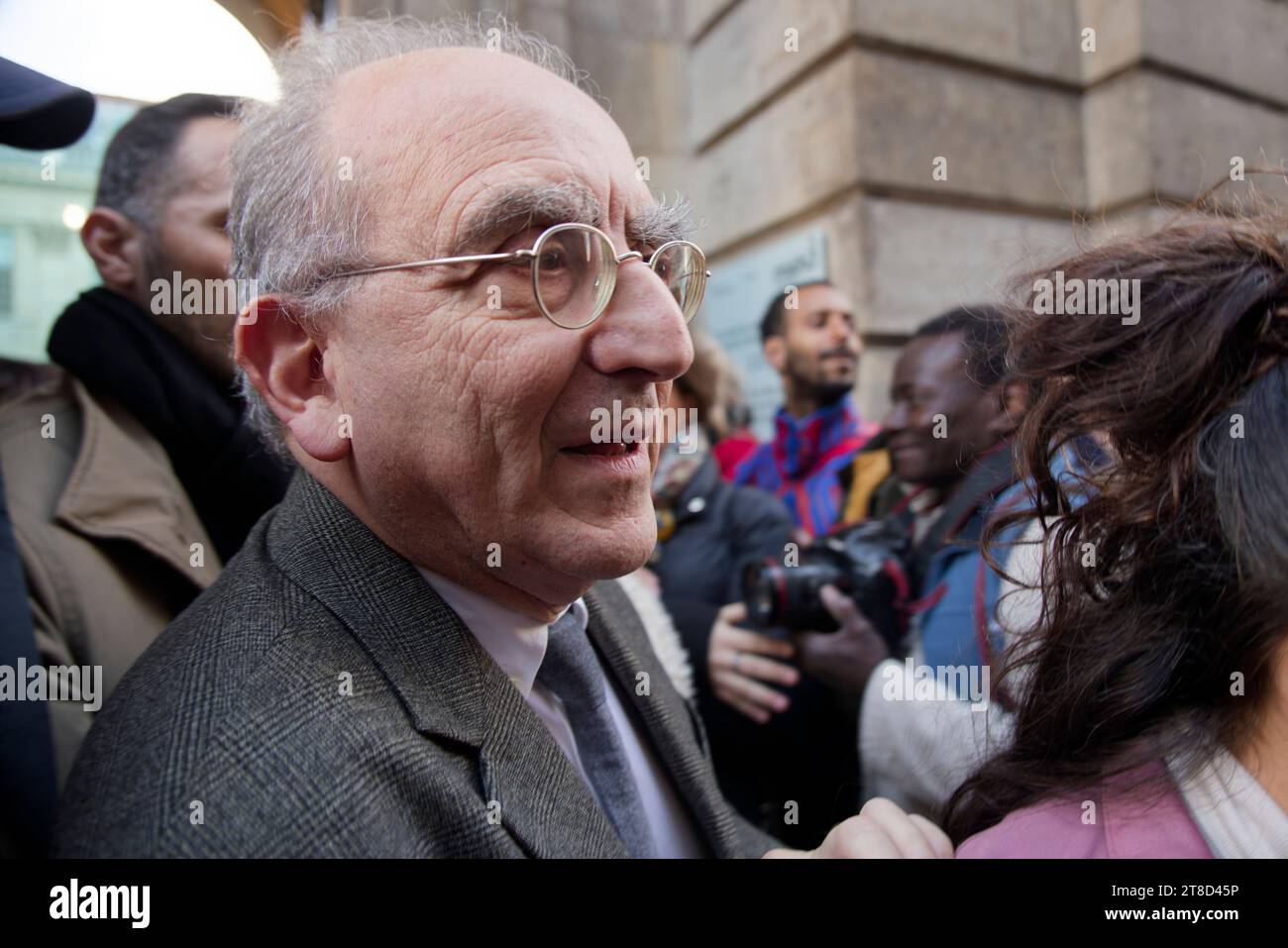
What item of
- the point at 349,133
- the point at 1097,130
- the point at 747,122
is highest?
the point at 747,122

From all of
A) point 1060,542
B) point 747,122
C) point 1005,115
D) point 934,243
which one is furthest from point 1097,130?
point 1060,542

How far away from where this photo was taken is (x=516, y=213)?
3.48 feet

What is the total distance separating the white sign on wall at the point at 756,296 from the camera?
380 centimetres

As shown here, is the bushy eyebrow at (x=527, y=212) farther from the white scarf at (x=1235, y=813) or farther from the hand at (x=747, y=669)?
the hand at (x=747, y=669)

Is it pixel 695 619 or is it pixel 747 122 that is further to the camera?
pixel 747 122

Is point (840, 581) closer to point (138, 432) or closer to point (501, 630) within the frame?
point (501, 630)

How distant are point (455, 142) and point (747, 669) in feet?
4.68

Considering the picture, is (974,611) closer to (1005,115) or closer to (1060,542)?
(1060,542)

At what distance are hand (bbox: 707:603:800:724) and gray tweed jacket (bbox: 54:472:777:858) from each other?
1011mm

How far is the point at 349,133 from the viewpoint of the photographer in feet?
3.66

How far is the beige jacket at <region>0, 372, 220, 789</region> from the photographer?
4.68 feet

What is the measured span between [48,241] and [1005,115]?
12.8 feet

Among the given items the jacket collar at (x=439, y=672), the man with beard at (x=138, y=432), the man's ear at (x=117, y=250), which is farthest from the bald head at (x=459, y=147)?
the man's ear at (x=117, y=250)

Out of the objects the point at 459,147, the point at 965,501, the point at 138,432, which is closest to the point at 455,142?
the point at 459,147
